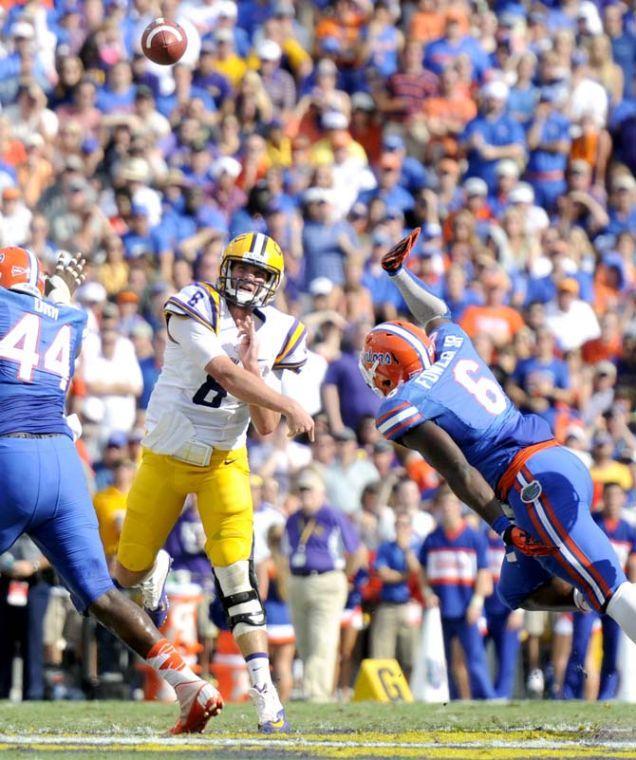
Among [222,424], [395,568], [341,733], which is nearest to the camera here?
[341,733]

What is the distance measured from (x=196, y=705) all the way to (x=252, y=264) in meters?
1.99

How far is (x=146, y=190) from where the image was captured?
14445 mm

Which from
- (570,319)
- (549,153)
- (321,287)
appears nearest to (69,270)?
(321,287)

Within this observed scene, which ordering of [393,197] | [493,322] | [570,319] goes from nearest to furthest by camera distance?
[493,322] < [570,319] < [393,197]

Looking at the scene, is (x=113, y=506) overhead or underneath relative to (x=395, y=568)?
overhead

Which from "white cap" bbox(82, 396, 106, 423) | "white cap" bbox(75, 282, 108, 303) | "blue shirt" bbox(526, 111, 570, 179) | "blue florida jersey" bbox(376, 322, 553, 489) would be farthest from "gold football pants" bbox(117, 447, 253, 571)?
"blue shirt" bbox(526, 111, 570, 179)

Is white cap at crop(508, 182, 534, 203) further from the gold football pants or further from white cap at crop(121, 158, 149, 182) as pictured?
the gold football pants

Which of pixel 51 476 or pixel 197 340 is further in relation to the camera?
pixel 197 340

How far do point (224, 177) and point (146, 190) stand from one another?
31.4 inches

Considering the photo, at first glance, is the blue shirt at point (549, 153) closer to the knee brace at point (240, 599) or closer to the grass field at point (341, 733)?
the grass field at point (341, 733)

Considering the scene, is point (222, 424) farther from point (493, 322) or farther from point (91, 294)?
point (493, 322)

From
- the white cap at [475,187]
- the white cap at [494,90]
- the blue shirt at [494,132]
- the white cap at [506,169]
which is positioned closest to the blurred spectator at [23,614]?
the white cap at [475,187]

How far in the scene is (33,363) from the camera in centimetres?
712

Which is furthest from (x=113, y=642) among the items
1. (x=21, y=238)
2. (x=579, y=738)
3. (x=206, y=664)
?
(x=579, y=738)
